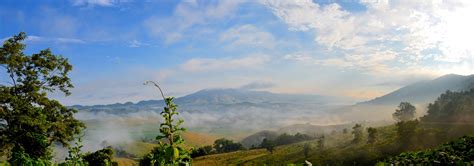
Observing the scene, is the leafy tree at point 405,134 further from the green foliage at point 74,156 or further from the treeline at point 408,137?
the green foliage at point 74,156

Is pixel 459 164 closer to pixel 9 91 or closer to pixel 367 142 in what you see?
pixel 9 91

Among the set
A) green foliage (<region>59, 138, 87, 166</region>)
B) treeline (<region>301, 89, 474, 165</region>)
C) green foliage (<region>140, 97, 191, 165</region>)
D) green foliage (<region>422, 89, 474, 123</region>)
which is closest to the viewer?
green foliage (<region>140, 97, 191, 165</region>)

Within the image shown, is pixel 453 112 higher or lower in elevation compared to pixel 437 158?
higher

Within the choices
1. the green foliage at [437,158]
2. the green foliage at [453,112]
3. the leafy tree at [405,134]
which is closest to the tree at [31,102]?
the green foliage at [437,158]

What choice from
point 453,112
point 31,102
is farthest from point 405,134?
point 31,102

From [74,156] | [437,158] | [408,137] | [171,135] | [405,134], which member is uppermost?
[171,135]

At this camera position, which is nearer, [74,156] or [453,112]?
[74,156]

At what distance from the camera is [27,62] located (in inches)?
2469

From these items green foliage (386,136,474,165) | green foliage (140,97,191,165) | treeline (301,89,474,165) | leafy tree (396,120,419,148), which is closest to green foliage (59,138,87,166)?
green foliage (140,97,191,165)

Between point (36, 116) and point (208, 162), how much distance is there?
142696mm

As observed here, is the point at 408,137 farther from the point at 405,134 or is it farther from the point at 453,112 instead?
the point at 453,112

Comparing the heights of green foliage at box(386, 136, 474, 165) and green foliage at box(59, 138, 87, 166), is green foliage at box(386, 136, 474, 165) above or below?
below

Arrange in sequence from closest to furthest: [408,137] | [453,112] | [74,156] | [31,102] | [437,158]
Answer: [74,156] → [437,158] → [31,102] → [408,137] → [453,112]

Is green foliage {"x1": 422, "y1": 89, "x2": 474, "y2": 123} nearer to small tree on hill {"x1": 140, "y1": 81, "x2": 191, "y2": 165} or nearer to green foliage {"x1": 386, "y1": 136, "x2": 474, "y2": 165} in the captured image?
green foliage {"x1": 386, "y1": 136, "x2": 474, "y2": 165}
